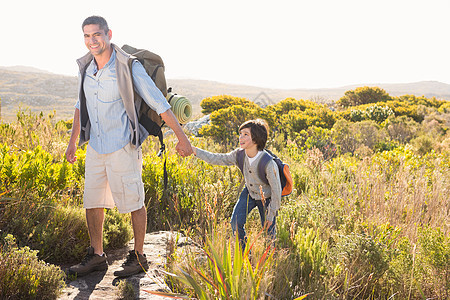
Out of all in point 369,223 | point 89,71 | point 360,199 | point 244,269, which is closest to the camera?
point 244,269

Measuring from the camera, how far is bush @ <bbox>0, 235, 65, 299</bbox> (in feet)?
7.25

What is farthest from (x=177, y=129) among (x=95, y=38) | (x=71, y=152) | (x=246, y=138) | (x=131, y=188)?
(x=71, y=152)

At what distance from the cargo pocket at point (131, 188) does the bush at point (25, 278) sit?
658 millimetres

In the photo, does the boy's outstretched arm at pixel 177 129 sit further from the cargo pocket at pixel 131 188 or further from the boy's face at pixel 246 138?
the boy's face at pixel 246 138

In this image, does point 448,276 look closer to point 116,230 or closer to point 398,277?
point 398,277

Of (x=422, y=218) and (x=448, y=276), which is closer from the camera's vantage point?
(x=448, y=276)

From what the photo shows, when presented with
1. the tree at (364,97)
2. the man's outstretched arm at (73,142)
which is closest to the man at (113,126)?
the man's outstretched arm at (73,142)

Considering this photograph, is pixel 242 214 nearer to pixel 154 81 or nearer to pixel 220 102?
pixel 154 81

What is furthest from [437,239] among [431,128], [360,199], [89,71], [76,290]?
[431,128]

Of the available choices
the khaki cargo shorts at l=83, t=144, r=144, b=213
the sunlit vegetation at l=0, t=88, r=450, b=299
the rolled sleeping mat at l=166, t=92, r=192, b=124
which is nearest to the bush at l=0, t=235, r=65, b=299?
the sunlit vegetation at l=0, t=88, r=450, b=299

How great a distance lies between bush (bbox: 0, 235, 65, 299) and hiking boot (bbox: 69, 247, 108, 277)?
13.6 inches

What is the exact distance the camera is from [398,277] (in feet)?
8.91

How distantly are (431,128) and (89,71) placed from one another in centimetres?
1375

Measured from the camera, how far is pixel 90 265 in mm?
2803
